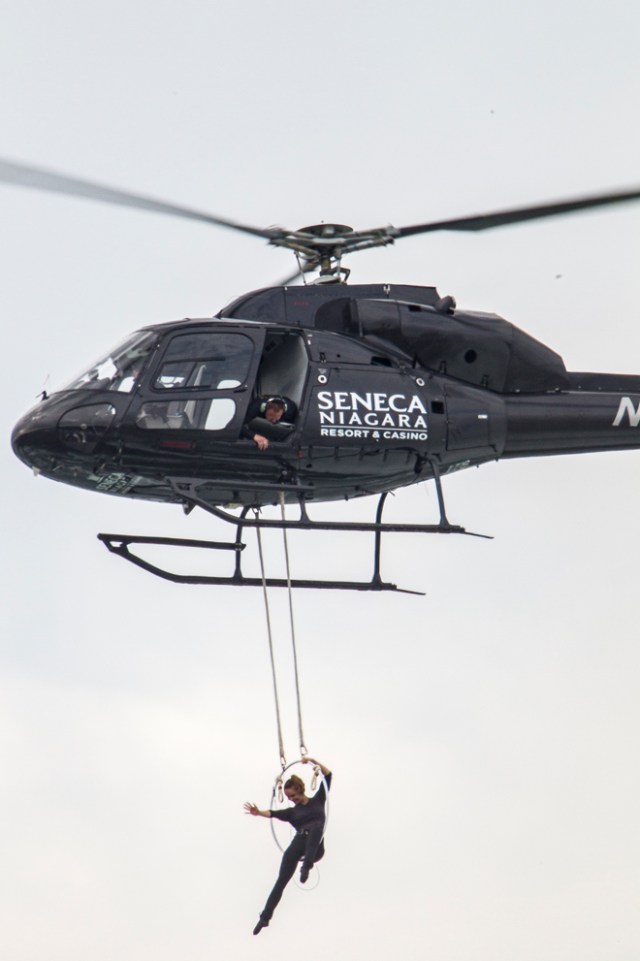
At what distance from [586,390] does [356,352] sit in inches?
96.7

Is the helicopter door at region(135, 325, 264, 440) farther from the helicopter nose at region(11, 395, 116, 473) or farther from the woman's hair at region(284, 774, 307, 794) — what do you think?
the woman's hair at region(284, 774, 307, 794)

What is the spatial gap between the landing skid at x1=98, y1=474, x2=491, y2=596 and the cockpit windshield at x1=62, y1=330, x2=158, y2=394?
91cm

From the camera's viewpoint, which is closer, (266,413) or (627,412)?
(266,413)

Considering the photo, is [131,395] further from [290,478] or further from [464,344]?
[464,344]

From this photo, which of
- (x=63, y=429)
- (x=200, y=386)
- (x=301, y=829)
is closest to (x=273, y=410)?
(x=200, y=386)

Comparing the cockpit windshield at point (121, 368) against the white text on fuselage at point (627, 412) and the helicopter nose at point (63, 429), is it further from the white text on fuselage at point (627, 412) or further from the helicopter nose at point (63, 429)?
the white text on fuselage at point (627, 412)

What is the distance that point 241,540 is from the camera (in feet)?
53.3

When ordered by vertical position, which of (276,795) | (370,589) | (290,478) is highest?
(290,478)

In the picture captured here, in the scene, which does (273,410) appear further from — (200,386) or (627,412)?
(627,412)

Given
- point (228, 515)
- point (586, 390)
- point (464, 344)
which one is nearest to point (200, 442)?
point (228, 515)

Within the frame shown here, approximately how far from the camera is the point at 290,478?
16.0m

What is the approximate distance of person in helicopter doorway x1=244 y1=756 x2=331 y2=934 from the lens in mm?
15570

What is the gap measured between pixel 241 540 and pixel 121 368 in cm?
185

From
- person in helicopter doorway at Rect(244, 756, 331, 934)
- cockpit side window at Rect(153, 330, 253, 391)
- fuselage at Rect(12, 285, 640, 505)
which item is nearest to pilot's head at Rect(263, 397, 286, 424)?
fuselage at Rect(12, 285, 640, 505)
